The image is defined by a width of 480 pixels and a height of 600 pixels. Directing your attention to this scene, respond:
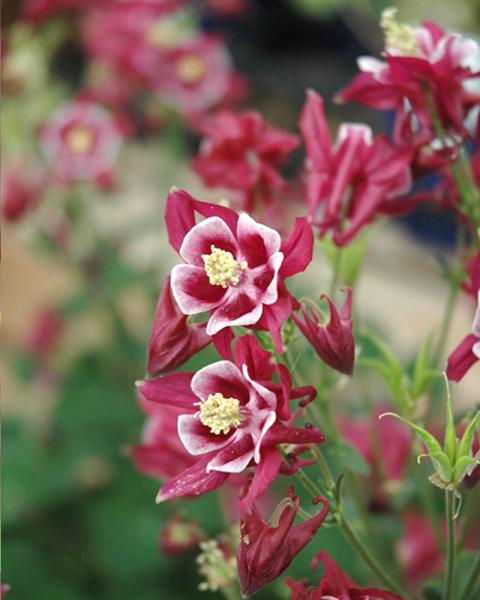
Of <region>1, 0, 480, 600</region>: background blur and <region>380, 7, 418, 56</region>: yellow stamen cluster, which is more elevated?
<region>380, 7, 418, 56</region>: yellow stamen cluster

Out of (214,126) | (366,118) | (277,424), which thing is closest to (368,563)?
(277,424)

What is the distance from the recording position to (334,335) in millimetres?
486

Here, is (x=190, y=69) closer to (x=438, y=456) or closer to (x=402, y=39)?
(x=402, y=39)

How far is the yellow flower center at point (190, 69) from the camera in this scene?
1214 mm

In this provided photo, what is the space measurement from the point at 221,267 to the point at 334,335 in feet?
0.20

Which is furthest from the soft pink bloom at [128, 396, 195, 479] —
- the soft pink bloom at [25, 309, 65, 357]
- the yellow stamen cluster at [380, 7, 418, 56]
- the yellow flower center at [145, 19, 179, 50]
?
the soft pink bloom at [25, 309, 65, 357]

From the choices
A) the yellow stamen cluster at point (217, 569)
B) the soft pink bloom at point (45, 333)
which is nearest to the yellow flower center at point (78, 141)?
the soft pink bloom at point (45, 333)

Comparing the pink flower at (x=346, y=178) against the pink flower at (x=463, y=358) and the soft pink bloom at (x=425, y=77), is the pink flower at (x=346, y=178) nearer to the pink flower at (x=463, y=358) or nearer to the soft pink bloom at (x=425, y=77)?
the soft pink bloom at (x=425, y=77)

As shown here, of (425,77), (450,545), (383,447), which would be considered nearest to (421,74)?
(425,77)

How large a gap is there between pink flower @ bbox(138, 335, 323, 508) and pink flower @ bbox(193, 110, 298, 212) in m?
0.21

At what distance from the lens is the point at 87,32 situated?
1.36 m

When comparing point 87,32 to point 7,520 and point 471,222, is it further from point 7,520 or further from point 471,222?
point 471,222

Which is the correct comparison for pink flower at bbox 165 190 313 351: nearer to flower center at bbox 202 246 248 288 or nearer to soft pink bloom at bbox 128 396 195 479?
flower center at bbox 202 246 248 288

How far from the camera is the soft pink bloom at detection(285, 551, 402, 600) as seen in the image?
47 centimetres
